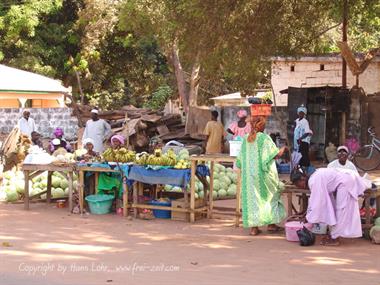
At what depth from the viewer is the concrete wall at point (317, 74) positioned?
2278 centimetres

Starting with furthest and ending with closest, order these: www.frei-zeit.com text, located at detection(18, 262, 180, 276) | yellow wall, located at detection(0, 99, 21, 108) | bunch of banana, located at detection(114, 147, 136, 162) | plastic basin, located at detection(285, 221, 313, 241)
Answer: yellow wall, located at detection(0, 99, 21, 108)
bunch of banana, located at detection(114, 147, 136, 162)
plastic basin, located at detection(285, 221, 313, 241)
www.frei-zeit.com text, located at detection(18, 262, 180, 276)

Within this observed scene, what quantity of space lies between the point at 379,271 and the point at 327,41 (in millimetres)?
16684

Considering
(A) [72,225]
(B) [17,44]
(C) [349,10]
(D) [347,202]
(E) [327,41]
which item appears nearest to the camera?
(D) [347,202]

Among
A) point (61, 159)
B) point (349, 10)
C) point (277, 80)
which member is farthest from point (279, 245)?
point (277, 80)

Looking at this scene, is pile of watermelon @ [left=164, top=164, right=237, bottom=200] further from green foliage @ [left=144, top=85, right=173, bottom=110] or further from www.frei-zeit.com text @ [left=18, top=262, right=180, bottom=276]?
green foliage @ [left=144, top=85, right=173, bottom=110]

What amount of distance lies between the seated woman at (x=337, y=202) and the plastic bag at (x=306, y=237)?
155 millimetres

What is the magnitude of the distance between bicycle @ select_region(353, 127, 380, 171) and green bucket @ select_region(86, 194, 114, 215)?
28.9 ft

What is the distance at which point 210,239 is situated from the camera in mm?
8586

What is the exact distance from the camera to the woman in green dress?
340 inches

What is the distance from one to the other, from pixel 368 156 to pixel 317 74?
23.0ft

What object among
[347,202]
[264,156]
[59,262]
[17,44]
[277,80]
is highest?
[17,44]

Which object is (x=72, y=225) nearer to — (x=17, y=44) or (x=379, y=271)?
(x=379, y=271)

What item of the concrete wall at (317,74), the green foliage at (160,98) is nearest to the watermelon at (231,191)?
the concrete wall at (317,74)

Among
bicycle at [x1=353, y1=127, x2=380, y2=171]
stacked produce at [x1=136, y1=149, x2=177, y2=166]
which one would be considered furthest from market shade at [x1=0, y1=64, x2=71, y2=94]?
stacked produce at [x1=136, y1=149, x2=177, y2=166]
